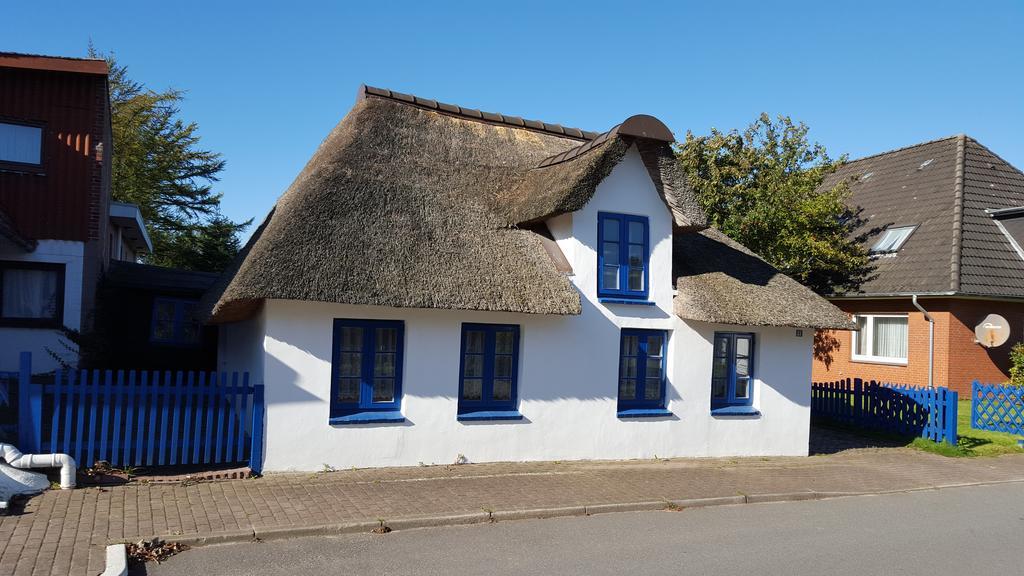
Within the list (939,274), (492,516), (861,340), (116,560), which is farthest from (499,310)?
(861,340)

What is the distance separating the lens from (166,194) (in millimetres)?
36906

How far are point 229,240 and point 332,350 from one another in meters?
30.9

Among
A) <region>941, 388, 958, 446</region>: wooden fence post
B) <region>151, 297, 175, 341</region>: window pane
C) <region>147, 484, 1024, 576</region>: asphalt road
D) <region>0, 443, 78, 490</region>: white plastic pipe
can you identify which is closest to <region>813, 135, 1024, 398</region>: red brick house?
<region>941, 388, 958, 446</region>: wooden fence post

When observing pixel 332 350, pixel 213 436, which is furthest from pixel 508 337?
pixel 213 436

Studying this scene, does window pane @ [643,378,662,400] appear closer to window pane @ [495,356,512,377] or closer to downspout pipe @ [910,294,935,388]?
window pane @ [495,356,512,377]

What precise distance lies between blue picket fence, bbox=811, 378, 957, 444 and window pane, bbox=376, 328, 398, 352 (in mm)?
11625

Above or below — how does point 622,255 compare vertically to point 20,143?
below

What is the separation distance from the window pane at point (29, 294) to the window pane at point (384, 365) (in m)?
6.82

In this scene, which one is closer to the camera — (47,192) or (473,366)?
(473,366)

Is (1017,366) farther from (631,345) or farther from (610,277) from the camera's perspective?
(610,277)

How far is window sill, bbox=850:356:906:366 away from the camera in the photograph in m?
22.2

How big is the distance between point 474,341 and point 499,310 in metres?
0.99

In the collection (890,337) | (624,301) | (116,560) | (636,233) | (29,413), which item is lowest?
(116,560)

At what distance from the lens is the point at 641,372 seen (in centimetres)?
1314
